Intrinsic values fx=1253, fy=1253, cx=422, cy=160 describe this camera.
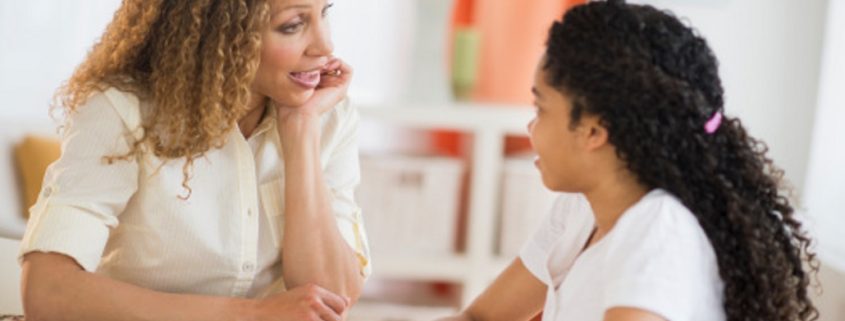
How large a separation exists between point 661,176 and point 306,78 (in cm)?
63

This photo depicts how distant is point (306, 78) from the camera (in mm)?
1756

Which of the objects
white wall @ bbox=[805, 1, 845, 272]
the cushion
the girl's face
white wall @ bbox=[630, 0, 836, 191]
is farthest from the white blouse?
white wall @ bbox=[630, 0, 836, 191]

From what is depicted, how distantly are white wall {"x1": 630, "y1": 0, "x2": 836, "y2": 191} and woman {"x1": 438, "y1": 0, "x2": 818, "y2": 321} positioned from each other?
247 centimetres

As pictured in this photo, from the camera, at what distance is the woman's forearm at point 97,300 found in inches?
61.2

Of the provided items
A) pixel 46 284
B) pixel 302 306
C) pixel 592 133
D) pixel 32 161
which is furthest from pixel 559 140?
pixel 32 161

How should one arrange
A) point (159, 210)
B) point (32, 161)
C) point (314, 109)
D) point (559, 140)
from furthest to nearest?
point (32, 161)
point (314, 109)
point (159, 210)
point (559, 140)

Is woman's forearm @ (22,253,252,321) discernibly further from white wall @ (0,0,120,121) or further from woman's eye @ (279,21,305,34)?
white wall @ (0,0,120,121)

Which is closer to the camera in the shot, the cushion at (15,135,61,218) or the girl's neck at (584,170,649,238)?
the girl's neck at (584,170,649,238)

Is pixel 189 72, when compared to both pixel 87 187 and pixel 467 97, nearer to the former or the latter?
pixel 87 187

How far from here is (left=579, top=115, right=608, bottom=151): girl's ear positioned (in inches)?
51.4

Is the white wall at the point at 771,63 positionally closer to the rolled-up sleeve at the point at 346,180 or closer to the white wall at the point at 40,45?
the white wall at the point at 40,45

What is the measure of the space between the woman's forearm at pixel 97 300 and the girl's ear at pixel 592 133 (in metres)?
0.51

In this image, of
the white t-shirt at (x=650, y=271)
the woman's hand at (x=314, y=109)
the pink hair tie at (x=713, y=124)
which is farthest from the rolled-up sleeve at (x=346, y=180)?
the pink hair tie at (x=713, y=124)

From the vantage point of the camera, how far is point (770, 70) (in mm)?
3768
